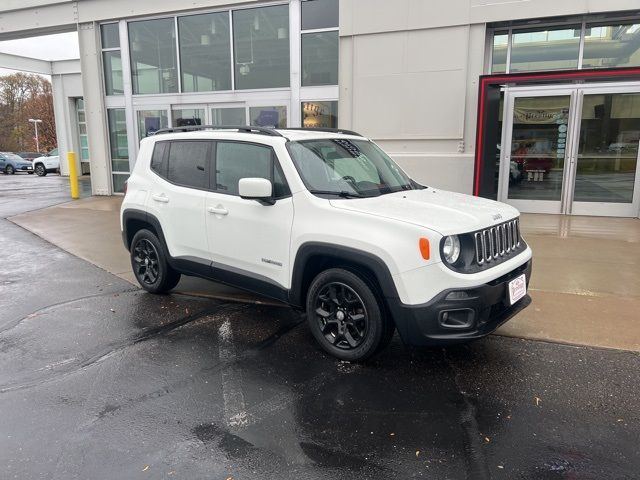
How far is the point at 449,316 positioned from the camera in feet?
11.7

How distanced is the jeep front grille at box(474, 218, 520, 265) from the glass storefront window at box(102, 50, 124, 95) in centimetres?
1311

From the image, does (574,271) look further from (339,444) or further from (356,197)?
(339,444)

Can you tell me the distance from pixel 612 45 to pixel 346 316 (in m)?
9.57

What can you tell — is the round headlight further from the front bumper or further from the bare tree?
the bare tree

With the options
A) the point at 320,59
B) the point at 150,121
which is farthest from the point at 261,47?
the point at 150,121

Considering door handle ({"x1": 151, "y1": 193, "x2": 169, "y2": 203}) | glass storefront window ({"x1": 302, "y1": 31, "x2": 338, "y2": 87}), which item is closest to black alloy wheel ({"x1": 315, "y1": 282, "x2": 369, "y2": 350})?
door handle ({"x1": 151, "y1": 193, "x2": 169, "y2": 203})

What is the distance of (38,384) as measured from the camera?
384cm

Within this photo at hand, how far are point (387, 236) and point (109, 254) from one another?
19.4 feet

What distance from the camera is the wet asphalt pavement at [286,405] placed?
9.33 ft

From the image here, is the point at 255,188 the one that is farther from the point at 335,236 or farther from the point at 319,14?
the point at 319,14

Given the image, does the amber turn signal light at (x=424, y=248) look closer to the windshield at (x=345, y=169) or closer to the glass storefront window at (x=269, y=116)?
the windshield at (x=345, y=169)

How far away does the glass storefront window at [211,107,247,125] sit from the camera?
42.6 ft

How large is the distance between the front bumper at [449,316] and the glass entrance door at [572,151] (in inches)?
319

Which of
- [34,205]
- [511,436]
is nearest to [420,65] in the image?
[511,436]
